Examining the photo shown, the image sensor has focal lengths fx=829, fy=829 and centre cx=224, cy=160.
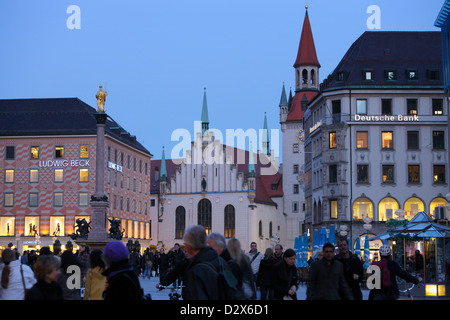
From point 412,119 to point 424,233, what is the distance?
3768cm

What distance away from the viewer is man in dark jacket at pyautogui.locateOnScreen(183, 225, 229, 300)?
7363 millimetres

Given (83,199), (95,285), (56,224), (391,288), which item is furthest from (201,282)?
(56,224)

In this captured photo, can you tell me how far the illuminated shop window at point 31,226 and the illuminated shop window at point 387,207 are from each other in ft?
104

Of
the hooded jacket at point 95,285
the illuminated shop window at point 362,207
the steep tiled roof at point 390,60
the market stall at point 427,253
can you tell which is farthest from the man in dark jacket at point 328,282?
the steep tiled roof at point 390,60

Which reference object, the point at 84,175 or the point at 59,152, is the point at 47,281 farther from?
the point at 59,152

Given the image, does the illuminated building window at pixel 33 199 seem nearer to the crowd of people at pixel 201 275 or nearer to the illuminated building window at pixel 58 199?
the illuminated building window at pixel 58 199

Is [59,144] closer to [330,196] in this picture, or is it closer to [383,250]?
[330,196]

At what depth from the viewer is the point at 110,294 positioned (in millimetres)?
7828

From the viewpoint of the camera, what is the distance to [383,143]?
64.4 m

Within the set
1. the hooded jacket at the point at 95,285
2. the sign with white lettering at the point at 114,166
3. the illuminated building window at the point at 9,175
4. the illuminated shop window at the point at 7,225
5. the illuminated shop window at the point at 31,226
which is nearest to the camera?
the hooded jacket at the point at 95,285

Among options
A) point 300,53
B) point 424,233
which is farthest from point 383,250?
point 300,53

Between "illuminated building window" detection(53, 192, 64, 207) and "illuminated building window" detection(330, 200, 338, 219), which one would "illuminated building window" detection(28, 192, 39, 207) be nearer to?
"illuminated building window" detection(53, 192, 64, 207)

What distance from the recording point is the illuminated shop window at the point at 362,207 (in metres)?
63.3

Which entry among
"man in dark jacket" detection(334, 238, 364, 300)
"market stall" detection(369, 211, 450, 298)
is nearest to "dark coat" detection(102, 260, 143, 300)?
"man in dark jacket" detection(334, 238, 364, 300)
